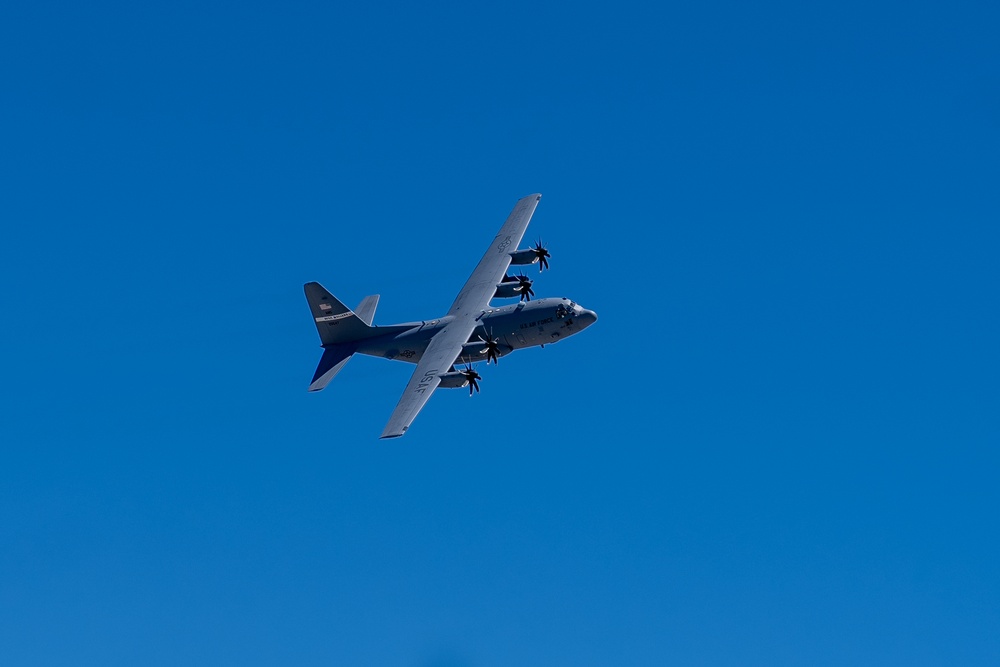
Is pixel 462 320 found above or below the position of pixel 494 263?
below

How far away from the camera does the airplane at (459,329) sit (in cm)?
11269

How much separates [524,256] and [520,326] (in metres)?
Result: 11.5

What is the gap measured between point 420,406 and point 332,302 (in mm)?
19616

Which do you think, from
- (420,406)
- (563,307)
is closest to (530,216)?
(563,307)

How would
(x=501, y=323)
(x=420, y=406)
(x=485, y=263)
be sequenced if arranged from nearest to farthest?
(x=420, y=406), (x=501, y=323), (x=485, y=263)

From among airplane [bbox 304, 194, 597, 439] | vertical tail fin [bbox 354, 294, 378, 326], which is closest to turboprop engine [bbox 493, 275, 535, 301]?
airplane [bbox 304, 194, 597, 439]

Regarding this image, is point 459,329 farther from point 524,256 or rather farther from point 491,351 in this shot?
point 524,256

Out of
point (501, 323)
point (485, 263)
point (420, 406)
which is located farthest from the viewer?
point (485, 263)

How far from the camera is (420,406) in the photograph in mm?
107000

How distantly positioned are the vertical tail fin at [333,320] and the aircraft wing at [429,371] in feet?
25.7

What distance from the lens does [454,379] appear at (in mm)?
109750

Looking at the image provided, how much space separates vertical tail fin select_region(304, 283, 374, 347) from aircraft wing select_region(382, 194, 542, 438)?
7926 millimetres

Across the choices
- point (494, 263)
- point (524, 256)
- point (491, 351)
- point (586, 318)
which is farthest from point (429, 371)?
point (524, 256)

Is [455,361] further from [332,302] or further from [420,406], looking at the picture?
[332,302]
